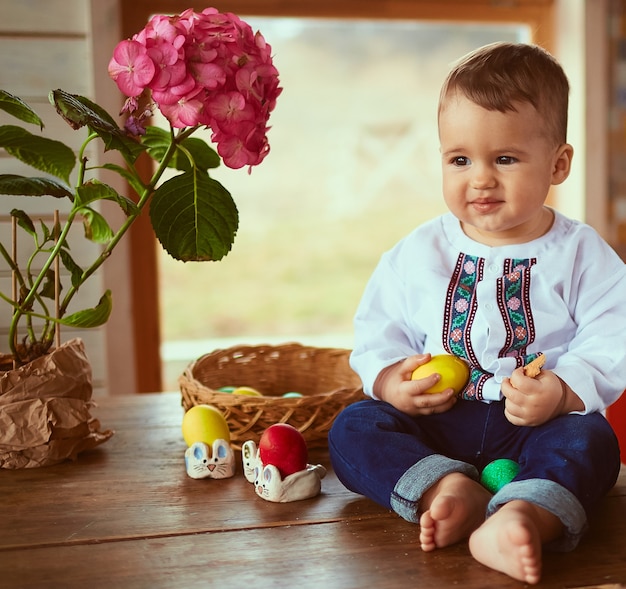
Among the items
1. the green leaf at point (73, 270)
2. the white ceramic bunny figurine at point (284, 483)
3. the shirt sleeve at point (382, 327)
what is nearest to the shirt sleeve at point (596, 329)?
the shirt sleeve at point (382, 327)

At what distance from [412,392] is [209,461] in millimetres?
313

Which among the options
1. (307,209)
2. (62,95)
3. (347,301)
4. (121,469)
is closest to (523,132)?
(62,95)

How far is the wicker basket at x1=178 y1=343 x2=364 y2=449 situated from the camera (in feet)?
4.19

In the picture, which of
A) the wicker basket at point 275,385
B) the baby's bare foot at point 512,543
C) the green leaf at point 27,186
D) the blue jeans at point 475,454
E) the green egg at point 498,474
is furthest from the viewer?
the wicker basket at point 275,385

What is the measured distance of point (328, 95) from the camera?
267 cm

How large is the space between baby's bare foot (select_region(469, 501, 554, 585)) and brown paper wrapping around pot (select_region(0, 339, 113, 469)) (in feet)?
2.19

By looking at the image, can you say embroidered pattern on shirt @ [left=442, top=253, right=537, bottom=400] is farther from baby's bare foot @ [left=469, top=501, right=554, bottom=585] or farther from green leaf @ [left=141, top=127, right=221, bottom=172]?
green leaf @ [left=141, top=127, right=221, bottom=172]

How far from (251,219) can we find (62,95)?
5.60 feet

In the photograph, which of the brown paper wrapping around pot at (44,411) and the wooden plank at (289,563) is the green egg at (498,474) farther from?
the brown paper wrapping around pot at (44,411)

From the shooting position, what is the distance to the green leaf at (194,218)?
3.94 feet

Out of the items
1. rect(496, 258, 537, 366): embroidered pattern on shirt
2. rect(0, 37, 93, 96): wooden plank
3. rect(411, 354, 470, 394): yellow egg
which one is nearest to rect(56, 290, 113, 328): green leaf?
rect(411, 354, 470, 394): yellow egg

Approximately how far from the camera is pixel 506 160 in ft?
3.83

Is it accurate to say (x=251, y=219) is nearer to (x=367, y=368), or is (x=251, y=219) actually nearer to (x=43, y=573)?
(x=367, y=368)

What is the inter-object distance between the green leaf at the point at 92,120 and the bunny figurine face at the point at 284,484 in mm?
508
